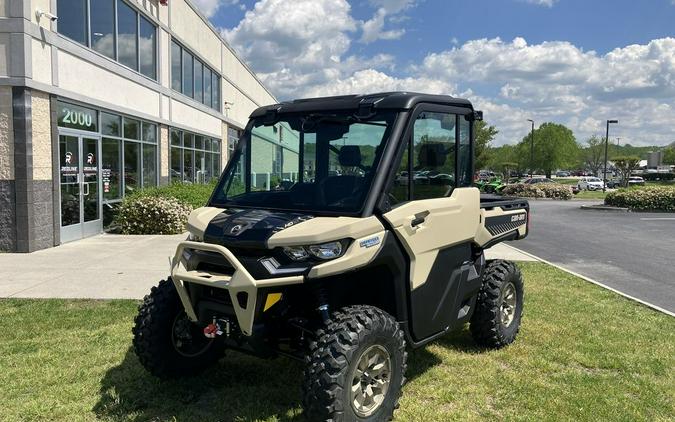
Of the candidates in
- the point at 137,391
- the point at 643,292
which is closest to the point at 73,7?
the point at 137,391

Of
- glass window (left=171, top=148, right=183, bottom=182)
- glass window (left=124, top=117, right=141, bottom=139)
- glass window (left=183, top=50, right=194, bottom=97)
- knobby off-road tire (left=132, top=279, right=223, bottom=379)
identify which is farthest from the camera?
glass window (left=183, top=50, right=194, bottom=97)

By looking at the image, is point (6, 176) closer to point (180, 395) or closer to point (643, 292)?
point (180, 395)

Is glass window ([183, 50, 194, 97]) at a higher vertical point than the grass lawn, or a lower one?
higher

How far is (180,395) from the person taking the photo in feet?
13.4

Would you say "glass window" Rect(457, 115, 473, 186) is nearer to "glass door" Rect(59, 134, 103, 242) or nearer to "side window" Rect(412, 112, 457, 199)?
"side window" Rect(412, 112, 457, 199)

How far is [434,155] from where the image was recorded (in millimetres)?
4090

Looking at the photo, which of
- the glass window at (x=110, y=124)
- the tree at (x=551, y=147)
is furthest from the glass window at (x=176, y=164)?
the tree at (x=551, y=147)

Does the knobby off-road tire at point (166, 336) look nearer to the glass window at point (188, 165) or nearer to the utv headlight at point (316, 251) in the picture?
the utv headlight at point (316, 251)

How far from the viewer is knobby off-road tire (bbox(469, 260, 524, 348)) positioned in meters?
5.01

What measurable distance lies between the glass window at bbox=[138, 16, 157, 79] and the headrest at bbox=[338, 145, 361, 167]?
43.5 ft

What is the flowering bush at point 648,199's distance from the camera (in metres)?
23.4

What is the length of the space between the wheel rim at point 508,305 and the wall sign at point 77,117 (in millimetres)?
9692

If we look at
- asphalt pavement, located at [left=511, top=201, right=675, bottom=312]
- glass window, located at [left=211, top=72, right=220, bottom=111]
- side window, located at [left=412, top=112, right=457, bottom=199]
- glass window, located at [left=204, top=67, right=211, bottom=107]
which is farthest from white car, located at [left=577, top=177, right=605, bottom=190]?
side window, located at [left=412, top=112, right=457, bottom=199]

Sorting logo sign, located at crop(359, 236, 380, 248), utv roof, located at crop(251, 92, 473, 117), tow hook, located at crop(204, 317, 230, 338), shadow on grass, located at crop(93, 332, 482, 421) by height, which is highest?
utv roof, located at crop(251, 92, 473, 117)
